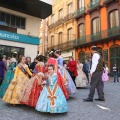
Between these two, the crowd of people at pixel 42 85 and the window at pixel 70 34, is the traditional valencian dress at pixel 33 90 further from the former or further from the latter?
the window at pixel 70 34

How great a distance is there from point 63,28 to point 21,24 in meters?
16.4

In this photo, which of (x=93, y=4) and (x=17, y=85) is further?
(x=93, y=4)

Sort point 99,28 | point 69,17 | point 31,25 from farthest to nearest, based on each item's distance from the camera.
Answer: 1. point 69,17
2. point 99,28
3. point 31,25

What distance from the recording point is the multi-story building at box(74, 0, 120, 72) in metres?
23.2

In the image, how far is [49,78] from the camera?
18.0ft

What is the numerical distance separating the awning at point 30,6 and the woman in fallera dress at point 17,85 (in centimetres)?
848

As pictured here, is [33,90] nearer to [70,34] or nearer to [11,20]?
[11,20]

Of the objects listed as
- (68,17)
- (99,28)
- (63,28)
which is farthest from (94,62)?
(63,28)

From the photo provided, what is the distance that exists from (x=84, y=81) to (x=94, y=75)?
4.38 metres

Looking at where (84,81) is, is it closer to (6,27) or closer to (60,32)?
(6,27)

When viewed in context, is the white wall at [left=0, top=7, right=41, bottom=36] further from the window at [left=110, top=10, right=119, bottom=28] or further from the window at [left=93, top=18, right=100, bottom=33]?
the window at [left=93, top=18, right=100, bottom=33]

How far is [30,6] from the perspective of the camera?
15.0m

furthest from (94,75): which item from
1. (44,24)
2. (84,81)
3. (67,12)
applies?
(44,24)

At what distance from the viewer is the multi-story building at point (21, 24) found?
14.8 metres
